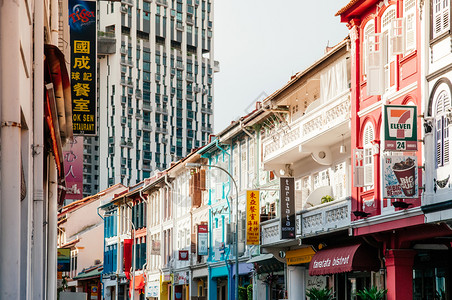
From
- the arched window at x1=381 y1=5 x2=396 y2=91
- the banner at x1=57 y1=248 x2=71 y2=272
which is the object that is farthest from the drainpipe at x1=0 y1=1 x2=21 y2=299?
the banner at x1=57 y1=248 x2=71 y2=272

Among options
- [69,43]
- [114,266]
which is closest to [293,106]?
[69,43]

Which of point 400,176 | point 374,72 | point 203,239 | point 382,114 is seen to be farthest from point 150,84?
point 400,176

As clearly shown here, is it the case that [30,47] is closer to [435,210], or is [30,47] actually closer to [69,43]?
[69,43]

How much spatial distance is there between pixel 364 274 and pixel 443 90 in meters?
10.5

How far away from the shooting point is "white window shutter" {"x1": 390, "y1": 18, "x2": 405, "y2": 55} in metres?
24.1

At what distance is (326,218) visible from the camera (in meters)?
28.9

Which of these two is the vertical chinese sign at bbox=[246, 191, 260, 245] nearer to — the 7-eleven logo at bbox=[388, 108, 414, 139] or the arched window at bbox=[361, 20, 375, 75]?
the arched window at bbox=[361, 20, 375, 75]

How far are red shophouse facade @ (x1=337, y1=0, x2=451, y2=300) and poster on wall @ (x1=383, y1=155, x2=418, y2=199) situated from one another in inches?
6.8

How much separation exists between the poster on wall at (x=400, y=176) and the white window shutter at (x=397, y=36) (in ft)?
10.6

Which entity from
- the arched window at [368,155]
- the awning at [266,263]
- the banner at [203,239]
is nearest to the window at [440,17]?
the arched window at [368,155]

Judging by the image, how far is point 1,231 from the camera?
31.0ft

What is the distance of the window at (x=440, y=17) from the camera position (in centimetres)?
2152

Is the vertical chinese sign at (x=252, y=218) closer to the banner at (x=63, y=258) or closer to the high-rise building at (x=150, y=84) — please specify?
the banner at (x=63, y=258)

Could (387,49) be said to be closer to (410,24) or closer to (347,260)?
(410,24)
